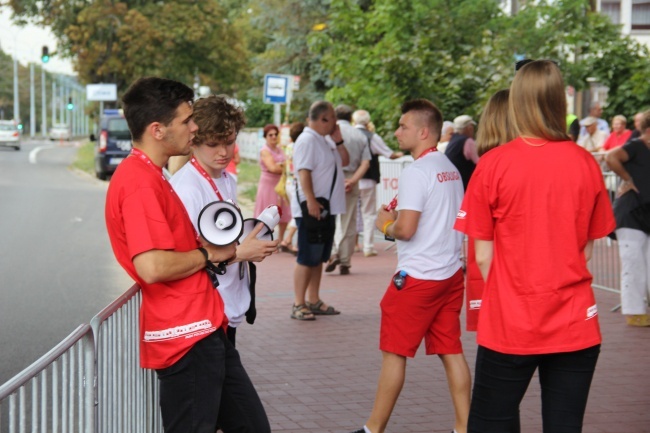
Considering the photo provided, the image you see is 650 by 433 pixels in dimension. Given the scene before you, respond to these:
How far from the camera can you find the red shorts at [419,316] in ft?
18.5

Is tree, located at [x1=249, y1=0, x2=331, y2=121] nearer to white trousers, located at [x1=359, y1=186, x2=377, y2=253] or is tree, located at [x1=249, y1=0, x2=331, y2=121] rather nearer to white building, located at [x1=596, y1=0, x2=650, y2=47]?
white building, located at [x1=596, y1=0, x2=650, y2=47]

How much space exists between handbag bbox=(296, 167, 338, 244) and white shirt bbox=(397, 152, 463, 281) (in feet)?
12.7

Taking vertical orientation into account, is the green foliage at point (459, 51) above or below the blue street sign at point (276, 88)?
above

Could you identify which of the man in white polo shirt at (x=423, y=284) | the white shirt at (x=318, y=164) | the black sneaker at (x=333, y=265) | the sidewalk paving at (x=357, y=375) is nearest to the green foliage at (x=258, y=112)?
the black sneaker at (x=333, y=265)

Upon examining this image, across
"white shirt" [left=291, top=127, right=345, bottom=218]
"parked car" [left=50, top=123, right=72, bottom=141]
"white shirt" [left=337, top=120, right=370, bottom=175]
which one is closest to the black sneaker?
"white shirt" [left=337, top=120, right=370, bottom=175]

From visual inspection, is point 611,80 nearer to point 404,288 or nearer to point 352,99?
point 352,99

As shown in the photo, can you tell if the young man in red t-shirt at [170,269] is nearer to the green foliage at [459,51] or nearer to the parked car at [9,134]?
the green foliage at [459,51]

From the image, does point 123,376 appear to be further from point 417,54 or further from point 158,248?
point 417,54

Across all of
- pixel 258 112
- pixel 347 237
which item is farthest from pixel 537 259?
pixel 258 112

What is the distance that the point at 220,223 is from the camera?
4.04m

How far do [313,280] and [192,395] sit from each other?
602 cm

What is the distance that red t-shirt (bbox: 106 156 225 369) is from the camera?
359 centimetres

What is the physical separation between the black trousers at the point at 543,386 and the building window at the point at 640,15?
92.5ft

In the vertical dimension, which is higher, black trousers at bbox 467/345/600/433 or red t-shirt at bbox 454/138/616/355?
red t-shirt at bbox 454/138/616/355
